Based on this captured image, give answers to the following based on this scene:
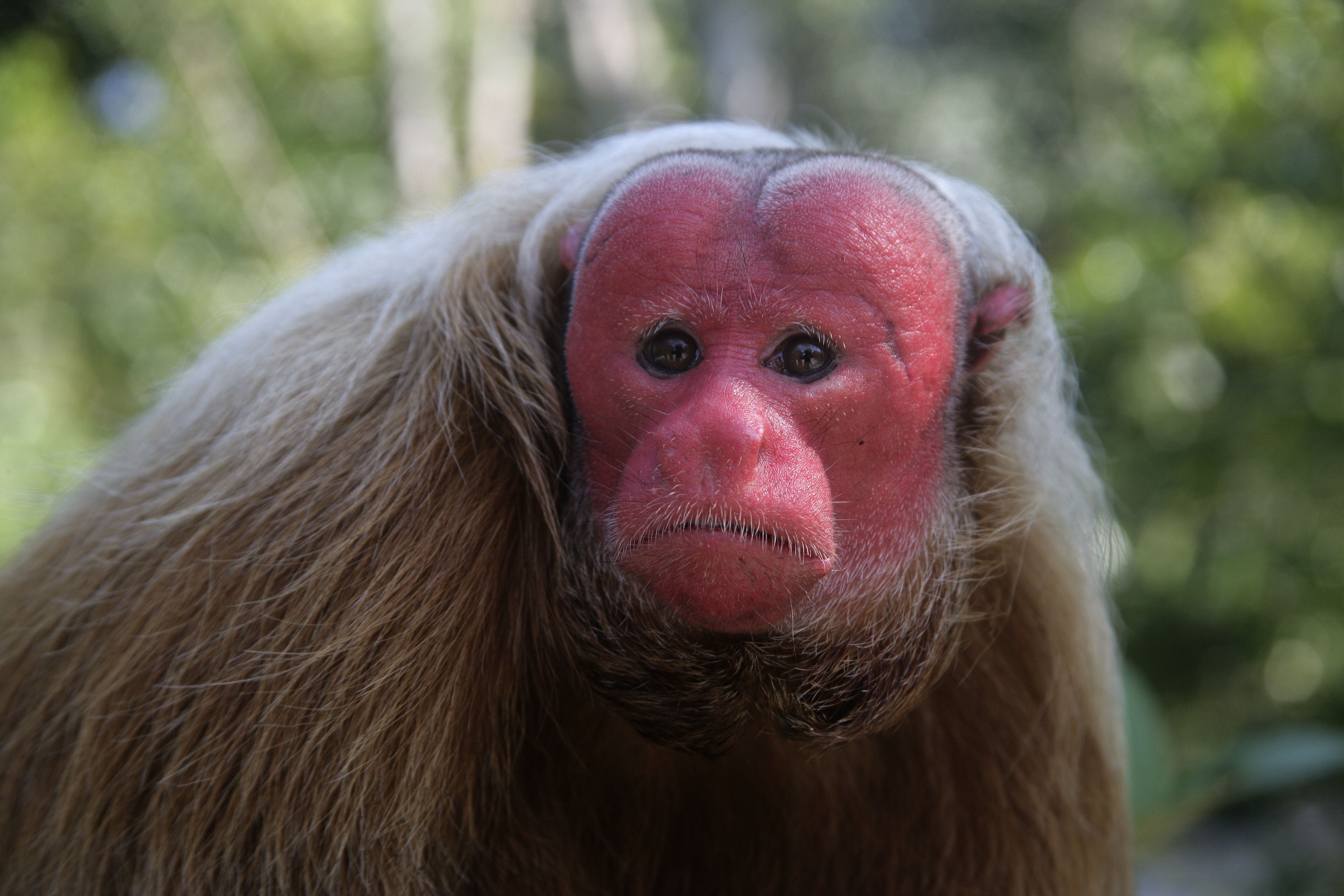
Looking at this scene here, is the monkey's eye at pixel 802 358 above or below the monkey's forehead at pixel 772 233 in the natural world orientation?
below

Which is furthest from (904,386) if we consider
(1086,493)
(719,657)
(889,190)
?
(1086,493)

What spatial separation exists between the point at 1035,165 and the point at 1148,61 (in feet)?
26.7

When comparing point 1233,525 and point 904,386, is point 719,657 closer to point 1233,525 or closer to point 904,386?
point 904,386

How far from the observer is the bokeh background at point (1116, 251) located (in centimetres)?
318

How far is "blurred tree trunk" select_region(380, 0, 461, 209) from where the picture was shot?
22.4 ft

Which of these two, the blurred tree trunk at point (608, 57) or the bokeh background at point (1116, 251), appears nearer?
the bokeh background at point (1116, 251)

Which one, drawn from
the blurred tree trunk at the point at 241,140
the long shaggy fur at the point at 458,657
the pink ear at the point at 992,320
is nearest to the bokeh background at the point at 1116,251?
the blurred tree trunk at the point at 241,140

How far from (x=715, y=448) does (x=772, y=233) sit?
13.6 inches

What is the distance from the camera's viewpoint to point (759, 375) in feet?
4.60

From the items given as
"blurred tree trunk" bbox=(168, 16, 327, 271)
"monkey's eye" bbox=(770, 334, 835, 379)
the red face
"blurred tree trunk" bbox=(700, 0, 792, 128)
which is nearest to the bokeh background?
"blurred tree trunk" bbox=(168, 16, 327, 271)

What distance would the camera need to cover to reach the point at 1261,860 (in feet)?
13.8

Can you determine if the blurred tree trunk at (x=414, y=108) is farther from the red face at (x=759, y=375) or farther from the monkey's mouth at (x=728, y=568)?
the monkey's mouth at (x=728, y=568)

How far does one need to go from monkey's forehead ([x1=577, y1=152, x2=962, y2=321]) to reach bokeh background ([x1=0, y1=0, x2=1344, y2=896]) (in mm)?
877

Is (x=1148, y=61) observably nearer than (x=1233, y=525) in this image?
No
